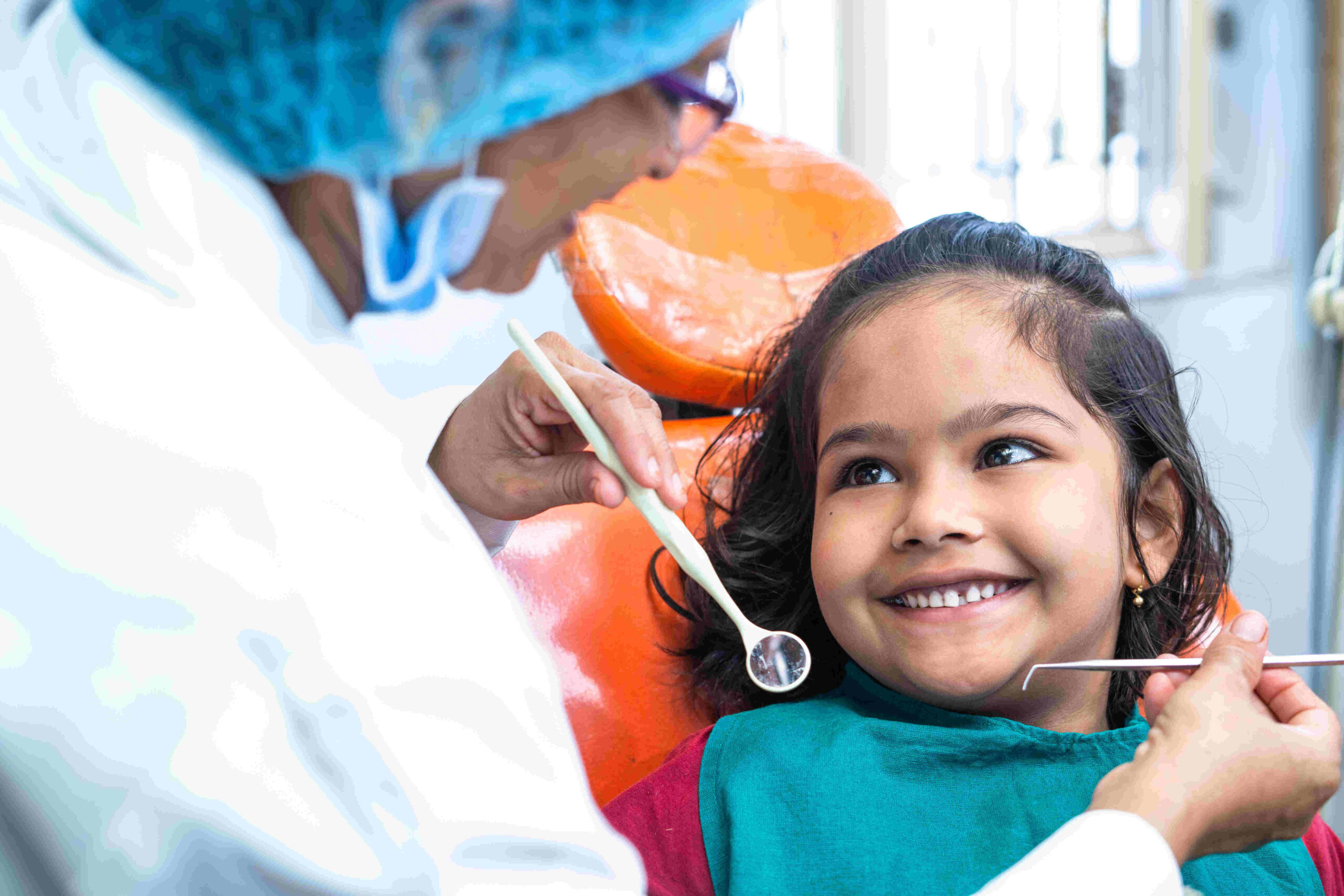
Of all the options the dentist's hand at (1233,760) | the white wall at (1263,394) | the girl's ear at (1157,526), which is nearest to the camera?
the dentist's hand at (1233,760)

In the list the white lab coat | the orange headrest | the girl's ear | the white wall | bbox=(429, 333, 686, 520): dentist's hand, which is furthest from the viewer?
the white wall

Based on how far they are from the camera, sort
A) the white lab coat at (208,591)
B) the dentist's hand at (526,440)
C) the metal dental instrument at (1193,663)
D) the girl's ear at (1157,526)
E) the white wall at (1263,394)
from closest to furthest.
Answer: the white lab coat at (208,591) → the metal dental instrument at (1193,663) → the dentist's hand at (526,440) → the girl's ear at (1157,526) → the white wall at (1263,394)

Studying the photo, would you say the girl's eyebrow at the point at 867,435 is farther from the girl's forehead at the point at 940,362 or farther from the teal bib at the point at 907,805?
the teal bib at the point at 907,805

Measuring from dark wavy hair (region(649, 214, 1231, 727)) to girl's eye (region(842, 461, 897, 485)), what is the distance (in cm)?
8

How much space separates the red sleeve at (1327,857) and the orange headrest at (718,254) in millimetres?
608

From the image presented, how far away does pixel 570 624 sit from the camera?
Result: 3.12 feet

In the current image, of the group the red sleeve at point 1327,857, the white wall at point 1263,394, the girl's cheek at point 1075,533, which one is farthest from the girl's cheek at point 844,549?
the white wall at point 1263,394

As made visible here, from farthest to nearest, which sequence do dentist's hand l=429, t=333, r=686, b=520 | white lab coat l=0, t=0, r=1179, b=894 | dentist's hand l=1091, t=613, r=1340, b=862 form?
dentist's hand l=429, t=333, r=686, b=520
dentist's hand l=1091, t=613, r=1340, b=862
white lab coat l=0, t=0, r=1179, b=894

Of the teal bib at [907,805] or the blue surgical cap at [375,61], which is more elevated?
the blue surgical cap at [375,61]

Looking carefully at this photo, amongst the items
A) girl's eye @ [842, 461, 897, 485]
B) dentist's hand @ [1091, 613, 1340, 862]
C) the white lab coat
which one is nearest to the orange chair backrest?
girl's eye @ [842, 461, 897, 485]

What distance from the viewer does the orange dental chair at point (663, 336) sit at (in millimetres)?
951

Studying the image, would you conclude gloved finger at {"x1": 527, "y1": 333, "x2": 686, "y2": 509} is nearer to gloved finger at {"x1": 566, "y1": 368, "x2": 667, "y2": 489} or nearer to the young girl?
gloved finger at {"x1": 566, "y1": 368, "x2": 667, "y2": 489}

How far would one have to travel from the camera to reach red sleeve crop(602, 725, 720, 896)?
32.8 inches

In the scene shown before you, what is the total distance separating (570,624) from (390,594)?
0.60 m
